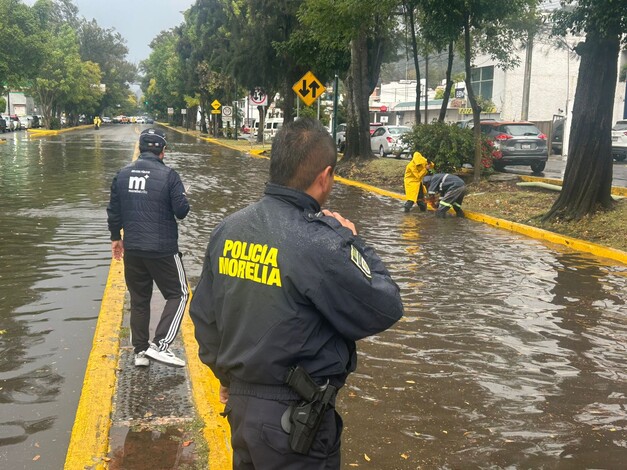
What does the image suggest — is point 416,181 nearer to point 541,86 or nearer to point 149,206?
point 149,206

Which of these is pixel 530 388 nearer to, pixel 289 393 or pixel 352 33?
pixel 289 393

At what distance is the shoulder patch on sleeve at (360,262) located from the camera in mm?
2240

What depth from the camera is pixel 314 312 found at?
89.7 inches

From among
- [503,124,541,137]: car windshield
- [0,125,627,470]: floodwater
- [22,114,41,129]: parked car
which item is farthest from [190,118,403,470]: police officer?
[22,114,41,129]: parked car

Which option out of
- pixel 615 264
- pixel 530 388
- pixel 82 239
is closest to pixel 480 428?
pixel 530 388

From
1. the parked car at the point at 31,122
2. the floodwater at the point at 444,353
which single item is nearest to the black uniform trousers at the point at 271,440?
the floodwater at the point at 444,353

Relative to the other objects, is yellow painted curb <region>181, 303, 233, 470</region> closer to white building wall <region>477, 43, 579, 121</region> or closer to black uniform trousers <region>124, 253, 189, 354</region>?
black uniform trousers <region>124, 253, 189, 354</region>


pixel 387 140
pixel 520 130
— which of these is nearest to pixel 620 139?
pixel 520 130

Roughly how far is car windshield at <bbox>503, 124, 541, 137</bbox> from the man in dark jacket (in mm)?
19703

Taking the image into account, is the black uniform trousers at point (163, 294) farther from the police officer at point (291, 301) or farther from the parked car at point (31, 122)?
the parked car at point (31, 122)

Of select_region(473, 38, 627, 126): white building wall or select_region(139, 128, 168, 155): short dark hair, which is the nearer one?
select_region(139, 128, 168, 155): short dark hair

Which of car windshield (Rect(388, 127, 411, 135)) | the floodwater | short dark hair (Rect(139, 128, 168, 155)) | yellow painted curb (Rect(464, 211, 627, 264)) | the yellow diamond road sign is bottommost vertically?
the floodwater

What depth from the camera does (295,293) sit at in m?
2.25

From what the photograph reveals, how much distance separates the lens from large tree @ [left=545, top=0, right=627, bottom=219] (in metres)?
11.6
